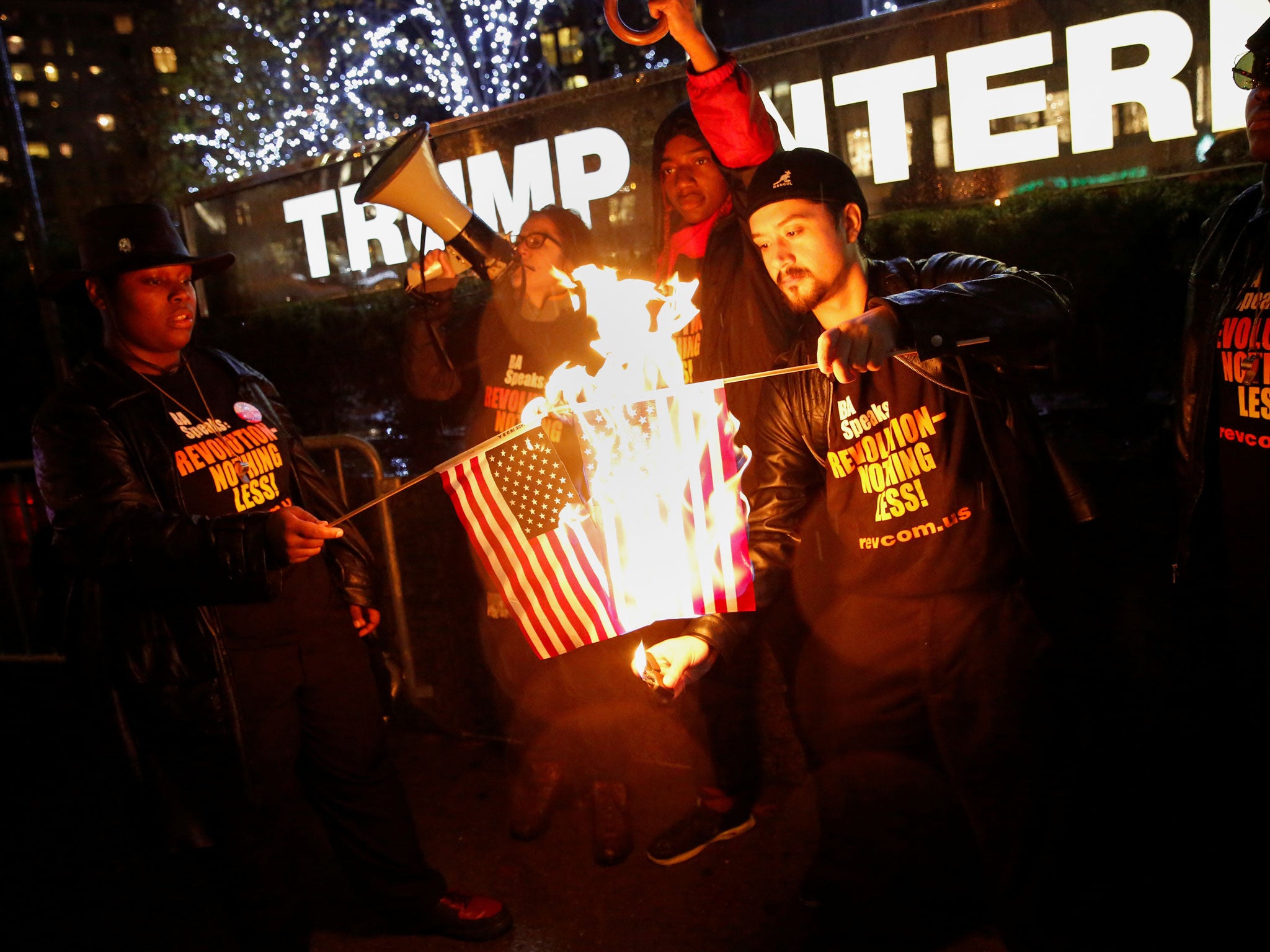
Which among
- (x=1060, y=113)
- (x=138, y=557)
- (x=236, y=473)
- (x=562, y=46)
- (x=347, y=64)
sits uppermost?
(x=562, y=46)

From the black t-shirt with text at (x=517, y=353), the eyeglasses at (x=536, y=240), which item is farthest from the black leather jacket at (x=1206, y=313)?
the eyeglasses at (x=536, y=240)

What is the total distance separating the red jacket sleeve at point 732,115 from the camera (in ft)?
11.5

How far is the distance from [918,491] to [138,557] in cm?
260

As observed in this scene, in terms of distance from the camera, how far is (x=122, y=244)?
3.36 m

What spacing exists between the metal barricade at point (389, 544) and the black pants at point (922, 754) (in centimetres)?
276

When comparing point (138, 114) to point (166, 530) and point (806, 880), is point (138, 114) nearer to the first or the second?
point (166, 530)

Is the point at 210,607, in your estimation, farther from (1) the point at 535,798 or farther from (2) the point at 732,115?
(2) the point at 732,115

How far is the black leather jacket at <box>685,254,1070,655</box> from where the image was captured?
8.56ft

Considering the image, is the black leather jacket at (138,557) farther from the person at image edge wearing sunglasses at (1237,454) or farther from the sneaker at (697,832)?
the person at image edge wearing sunglasses at (1237,454)

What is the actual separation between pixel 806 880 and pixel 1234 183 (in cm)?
428

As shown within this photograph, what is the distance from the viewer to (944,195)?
562 cm

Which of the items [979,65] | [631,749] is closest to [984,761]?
[631,749]

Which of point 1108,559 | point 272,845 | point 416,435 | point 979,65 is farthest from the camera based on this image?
point 416,435

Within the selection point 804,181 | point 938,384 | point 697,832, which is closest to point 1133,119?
point 804,181
